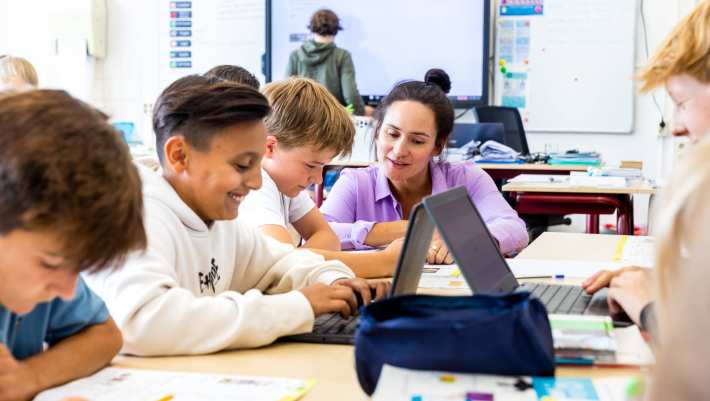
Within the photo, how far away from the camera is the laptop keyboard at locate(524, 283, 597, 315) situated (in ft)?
4.47

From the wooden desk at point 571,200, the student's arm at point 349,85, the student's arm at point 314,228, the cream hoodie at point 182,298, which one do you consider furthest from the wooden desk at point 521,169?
the cream hoodie at point 182,298

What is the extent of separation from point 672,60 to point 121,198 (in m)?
0.84

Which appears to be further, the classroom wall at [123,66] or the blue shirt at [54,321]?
the classroom wall at [123,66]

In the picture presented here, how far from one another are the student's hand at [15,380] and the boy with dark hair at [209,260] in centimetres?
18

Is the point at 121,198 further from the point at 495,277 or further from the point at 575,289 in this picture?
the point at 575,289

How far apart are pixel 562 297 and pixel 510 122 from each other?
4156 mm

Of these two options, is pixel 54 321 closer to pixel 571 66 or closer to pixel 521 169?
pixel 521 169

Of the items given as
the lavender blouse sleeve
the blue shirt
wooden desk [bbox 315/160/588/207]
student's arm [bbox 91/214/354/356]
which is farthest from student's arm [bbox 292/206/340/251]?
wooden desk [bbox 315/160/588/207]

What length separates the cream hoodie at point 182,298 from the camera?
1119 mm

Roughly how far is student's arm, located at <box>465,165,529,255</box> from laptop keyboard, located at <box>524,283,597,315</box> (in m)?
0.55

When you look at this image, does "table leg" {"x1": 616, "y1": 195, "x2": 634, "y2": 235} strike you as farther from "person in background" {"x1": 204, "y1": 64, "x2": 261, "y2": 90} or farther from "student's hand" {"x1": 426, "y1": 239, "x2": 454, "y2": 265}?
"student's hand" {"x1": 426, "y1": 239, "x2": 454, "y2": 265}

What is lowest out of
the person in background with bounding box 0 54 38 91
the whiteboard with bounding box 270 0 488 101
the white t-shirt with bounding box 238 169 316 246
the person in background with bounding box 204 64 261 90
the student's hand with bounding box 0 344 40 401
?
the student's hand with bounding box 0 344 40 401

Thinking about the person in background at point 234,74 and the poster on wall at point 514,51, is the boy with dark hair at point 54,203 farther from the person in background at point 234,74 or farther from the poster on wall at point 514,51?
the poster on wall at point 514,51

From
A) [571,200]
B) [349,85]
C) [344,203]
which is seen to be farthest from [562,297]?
[349,85]
